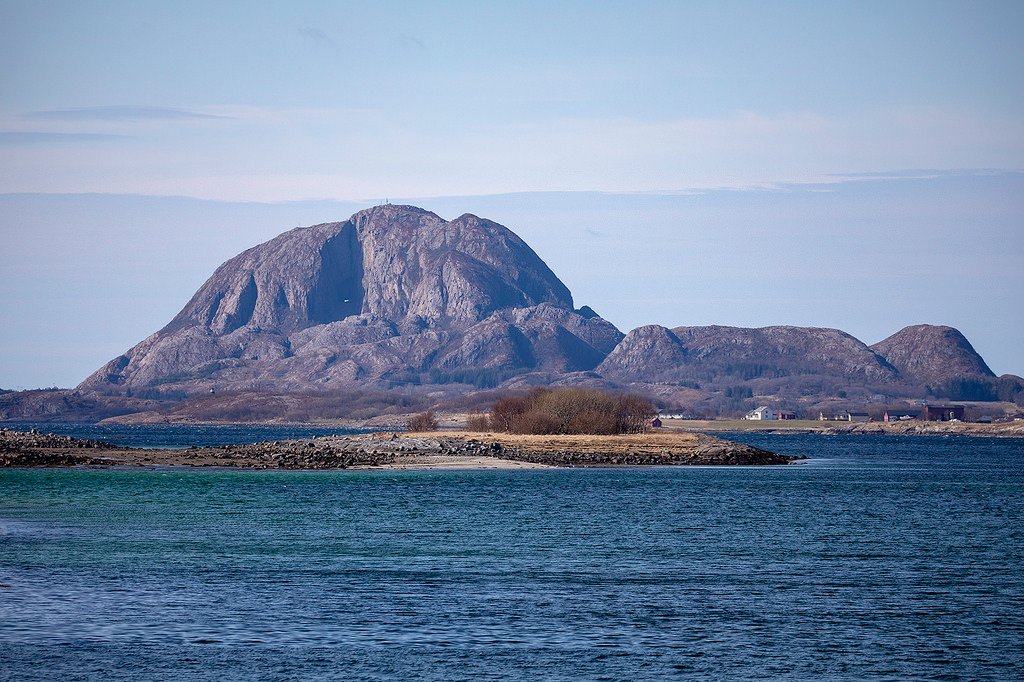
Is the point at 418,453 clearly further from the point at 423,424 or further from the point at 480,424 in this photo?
the point at 423,424

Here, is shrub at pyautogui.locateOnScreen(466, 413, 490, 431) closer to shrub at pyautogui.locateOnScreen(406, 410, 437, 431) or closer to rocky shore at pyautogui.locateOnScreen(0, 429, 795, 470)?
shrub at pyautogui.locateOnScreen(406, 410, 437, 431)

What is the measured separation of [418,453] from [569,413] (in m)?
33.8

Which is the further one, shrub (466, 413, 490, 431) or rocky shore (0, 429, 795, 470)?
shrub (466, 413, 490, 431)

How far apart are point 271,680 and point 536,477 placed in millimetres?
76650

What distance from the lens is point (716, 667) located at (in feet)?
91.5

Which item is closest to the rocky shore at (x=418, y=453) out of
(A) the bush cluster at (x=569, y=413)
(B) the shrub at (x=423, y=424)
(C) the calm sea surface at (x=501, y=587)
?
(A) the bush cluster at (x=569, y=413)

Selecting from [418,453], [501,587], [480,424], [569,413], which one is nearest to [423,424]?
[480,424]

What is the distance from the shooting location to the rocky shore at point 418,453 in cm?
11162

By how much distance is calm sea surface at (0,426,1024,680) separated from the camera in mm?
28250

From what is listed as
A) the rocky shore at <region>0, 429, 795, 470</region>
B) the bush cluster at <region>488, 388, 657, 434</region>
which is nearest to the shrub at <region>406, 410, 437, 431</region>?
the bush cluster at <region>488, 388, 657, 434</region>

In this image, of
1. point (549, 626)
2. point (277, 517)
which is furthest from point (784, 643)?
point (277, 517)

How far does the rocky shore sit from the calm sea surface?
33196 mm

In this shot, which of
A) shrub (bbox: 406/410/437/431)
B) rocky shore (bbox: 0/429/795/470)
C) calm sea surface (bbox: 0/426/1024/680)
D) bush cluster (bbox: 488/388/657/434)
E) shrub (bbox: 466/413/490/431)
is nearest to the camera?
calm sea surface (bbox: 0/426/1024/680)

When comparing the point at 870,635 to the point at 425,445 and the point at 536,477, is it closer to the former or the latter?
the point at 536,477
